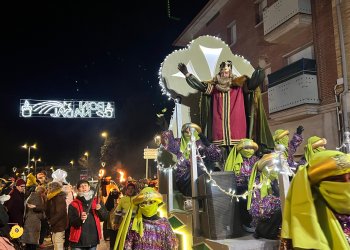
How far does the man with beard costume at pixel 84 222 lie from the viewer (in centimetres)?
696

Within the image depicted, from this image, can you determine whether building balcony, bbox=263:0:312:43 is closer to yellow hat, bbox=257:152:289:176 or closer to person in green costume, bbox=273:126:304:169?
person in green costume, bbox=273:126:304:169

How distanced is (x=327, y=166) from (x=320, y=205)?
286 mm

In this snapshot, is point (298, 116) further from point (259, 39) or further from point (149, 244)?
point (149, 244)

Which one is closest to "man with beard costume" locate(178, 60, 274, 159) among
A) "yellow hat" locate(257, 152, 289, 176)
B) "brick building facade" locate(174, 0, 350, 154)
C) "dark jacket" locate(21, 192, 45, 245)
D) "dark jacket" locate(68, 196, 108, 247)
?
"yellow hat" locate(257, 152, 289, 176)

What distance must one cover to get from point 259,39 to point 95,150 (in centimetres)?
4956

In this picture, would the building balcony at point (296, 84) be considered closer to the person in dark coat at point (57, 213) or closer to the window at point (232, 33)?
the window at point (232, 33)

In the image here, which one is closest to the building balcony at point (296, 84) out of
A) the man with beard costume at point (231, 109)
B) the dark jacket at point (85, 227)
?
the man with beard costume at point (231, 109)

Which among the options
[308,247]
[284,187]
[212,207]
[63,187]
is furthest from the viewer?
[63,187]

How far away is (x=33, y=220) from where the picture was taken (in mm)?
9344

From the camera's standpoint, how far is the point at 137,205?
5.52m

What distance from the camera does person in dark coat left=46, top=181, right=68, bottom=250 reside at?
27.2ft

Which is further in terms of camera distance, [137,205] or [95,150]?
[95,150]

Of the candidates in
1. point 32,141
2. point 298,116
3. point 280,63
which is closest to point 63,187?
point 298,116

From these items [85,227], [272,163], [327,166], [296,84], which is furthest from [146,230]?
[296,84]
